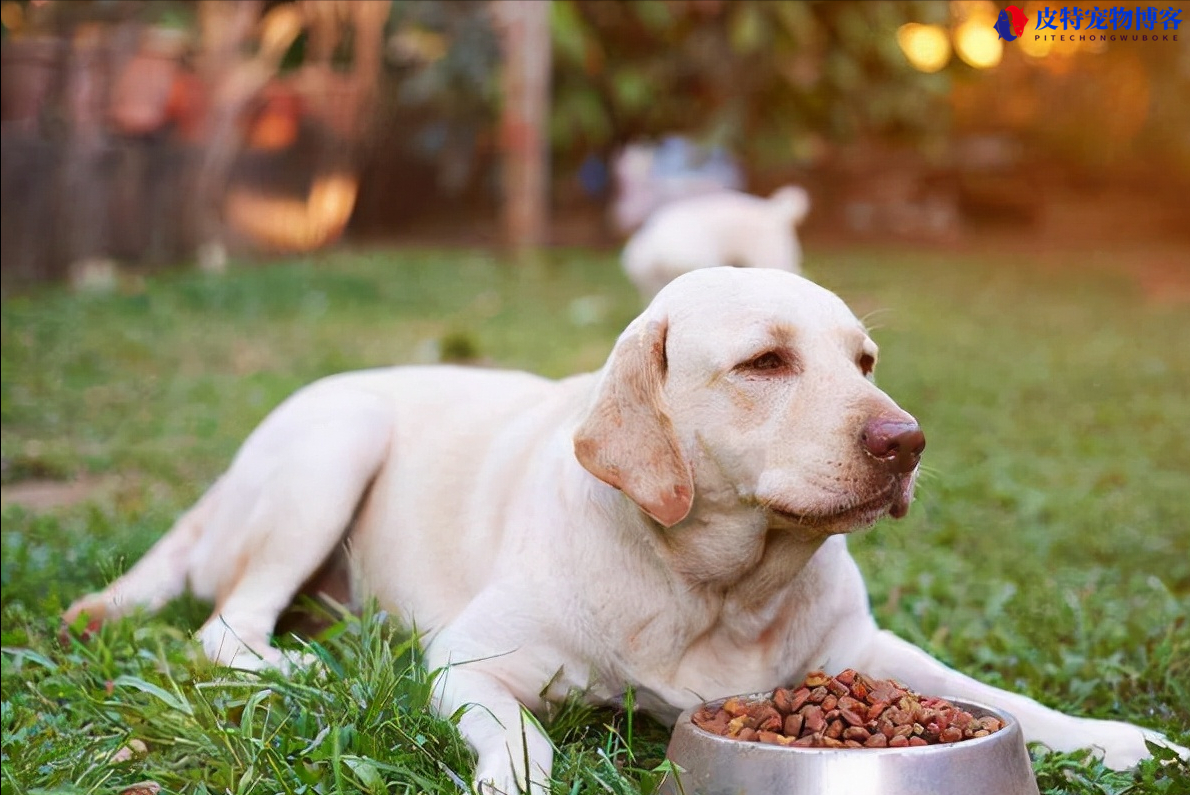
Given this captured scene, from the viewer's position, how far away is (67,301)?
30.9ft

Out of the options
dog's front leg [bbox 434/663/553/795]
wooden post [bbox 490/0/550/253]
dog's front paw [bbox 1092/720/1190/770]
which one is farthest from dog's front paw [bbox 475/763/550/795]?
wooden post [bbox 490/0/550/253]

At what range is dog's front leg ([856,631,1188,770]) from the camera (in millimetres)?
2537

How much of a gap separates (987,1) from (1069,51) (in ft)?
12.2

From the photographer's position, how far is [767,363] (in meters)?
2.46

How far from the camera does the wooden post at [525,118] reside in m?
13.8

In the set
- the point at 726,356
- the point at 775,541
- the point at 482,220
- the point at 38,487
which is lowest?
the point at 482,220

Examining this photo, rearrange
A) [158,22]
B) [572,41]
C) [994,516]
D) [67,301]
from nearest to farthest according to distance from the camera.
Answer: [994,516]
[67,301]
[158,22]
[572,41]

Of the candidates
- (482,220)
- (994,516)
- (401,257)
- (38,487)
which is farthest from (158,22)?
(994,516)

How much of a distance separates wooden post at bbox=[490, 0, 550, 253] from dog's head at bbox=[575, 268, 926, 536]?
38.3 ft

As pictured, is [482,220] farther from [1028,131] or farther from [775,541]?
[775,541]

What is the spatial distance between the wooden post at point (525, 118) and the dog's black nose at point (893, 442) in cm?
1196

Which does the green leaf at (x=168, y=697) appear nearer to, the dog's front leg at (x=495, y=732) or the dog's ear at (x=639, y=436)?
the dog's front leg at (x=495, y=732)

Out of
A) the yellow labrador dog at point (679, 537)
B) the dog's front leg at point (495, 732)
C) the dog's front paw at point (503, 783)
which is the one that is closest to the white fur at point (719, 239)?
the yellow labrador dog at point (679, 537)

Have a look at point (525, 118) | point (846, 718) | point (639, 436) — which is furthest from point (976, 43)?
point (846, 718)
